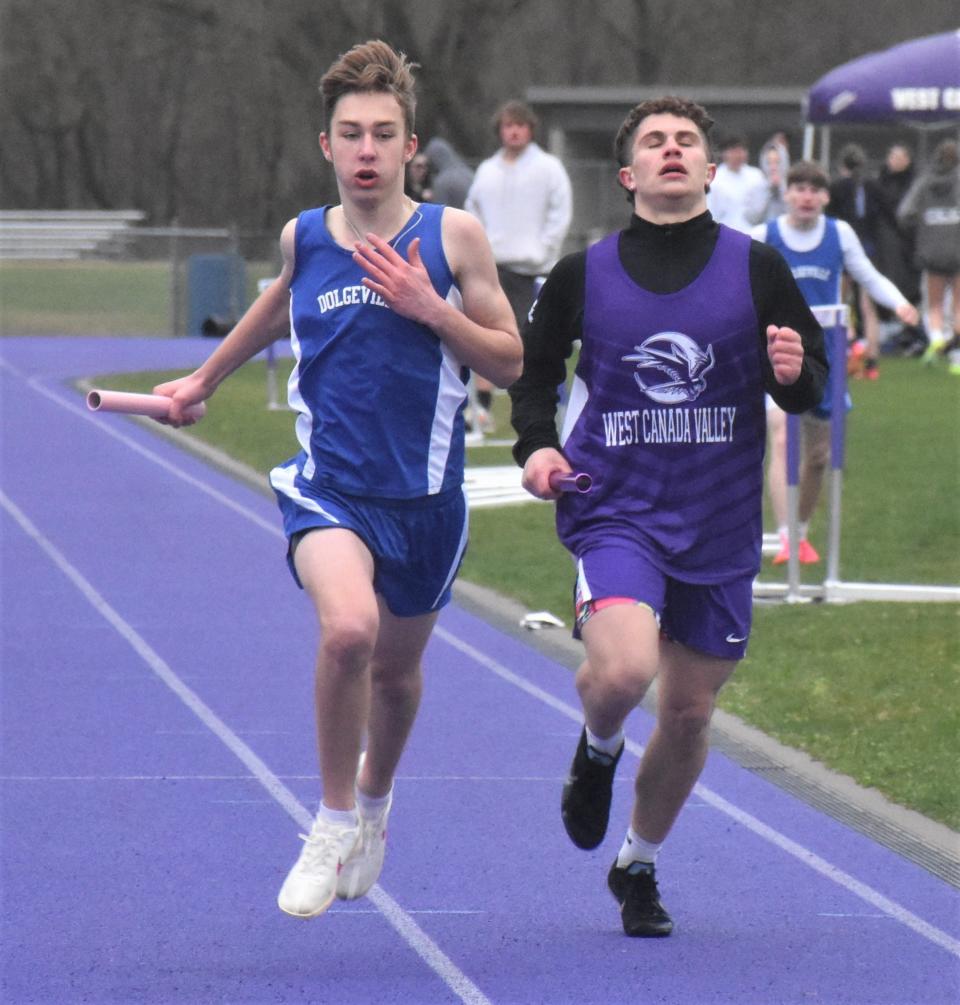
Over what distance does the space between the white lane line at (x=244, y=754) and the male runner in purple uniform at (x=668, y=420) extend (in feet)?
2.10

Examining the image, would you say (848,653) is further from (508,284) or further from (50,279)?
(50,279)

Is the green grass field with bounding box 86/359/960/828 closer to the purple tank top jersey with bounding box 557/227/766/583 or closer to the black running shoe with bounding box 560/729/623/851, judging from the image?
the black running shoe with bounding box 560/729/623/851

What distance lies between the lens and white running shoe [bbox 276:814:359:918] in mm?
4656

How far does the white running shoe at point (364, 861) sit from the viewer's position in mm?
4879

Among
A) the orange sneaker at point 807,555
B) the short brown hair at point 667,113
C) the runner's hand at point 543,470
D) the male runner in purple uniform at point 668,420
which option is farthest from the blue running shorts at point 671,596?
the orange sneaker at point 807,555

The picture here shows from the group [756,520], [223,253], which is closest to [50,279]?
[223,253]

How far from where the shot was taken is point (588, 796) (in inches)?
199

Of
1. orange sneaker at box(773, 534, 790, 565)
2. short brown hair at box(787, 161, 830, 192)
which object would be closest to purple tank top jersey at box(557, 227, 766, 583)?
short brown hair at box(787, 161, 830, 192)

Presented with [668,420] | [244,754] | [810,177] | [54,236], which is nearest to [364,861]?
[668,420]

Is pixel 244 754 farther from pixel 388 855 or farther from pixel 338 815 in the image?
pixel 338 815

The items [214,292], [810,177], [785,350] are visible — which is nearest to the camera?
[785,350]

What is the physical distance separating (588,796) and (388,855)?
0.95m

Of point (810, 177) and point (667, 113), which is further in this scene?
point (810, 177)

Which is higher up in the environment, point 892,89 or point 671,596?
point 892,89
